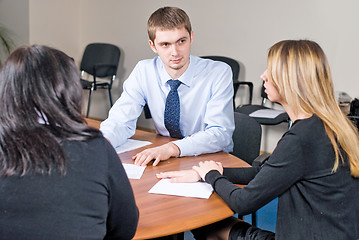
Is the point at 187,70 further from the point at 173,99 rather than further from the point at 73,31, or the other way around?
the point at 73,31

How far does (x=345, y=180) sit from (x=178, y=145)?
744mm

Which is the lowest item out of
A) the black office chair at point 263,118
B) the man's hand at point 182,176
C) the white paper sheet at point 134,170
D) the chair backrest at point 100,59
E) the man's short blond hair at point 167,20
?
the black office chair at point 263,118

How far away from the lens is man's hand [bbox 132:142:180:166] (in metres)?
1.74

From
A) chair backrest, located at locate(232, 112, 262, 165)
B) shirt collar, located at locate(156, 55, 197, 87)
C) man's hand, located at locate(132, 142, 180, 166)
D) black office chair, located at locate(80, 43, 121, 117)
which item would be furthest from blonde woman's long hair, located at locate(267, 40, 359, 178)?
black office chair, located at locate(80, 43, 121, 117)

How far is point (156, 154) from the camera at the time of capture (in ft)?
5.81

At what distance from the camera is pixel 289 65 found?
1349 millimetres

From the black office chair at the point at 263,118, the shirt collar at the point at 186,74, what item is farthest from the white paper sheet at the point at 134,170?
the black office chair at the point at 263,118

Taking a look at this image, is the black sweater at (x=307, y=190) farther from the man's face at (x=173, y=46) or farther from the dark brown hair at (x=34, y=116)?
the man's face at (x=173, y=46)

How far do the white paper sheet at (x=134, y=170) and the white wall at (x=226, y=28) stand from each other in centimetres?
288

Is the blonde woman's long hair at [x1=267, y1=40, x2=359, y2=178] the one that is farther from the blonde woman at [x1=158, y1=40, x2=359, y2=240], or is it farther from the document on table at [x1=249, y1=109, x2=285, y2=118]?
the document on table at [x1=249, y1=109, x2=285, y2=118]

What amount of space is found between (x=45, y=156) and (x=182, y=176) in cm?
71

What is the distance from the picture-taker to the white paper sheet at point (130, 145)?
1.97 meters

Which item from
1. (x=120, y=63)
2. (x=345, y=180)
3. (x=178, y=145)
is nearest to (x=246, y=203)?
(x=345, y=180)

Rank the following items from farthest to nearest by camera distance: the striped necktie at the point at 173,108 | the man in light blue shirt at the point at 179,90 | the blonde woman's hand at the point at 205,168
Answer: the striped necktie at the point at 173,108
the man in light blue shirt at the point at 179,90
the blonde woman's hand at the point at 205,168
